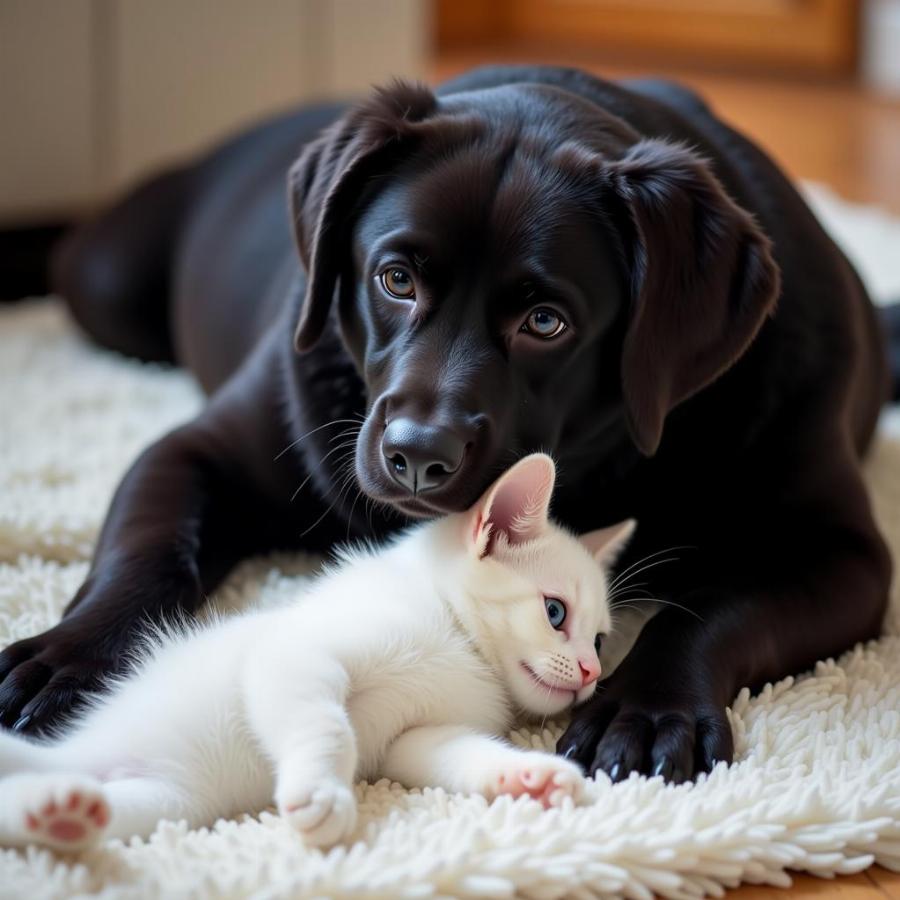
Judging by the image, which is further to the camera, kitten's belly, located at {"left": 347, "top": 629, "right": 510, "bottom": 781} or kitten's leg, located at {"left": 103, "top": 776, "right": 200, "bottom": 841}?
kitten's belly, located at {"left": 347, "top": 629, "right": 510, "bottom": 781}

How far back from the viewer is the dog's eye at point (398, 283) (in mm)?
1801

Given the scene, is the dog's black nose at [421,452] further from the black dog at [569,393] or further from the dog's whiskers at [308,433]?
the dog's whiskers at [308,433]

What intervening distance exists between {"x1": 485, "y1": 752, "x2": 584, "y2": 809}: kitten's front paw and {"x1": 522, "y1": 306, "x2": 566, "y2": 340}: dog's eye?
0.53 meters

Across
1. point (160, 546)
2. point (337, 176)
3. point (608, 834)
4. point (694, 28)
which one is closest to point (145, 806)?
point (608, 834)

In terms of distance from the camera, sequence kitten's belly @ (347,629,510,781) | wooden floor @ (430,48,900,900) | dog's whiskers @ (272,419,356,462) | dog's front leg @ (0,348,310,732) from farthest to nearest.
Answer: wooden floor @ (430,48,900,900), dog's whiskers @ (272,419,356,462), dog's front leg @ (0,348,310,732), kitten's belly @ (347,629,510,781)

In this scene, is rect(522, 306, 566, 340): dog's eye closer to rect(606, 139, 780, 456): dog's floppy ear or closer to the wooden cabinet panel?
rect(606, 139, 780, 456): dog's floppy ear

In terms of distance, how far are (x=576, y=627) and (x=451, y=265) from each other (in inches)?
17.9

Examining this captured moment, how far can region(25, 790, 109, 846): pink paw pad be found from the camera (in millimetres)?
1260

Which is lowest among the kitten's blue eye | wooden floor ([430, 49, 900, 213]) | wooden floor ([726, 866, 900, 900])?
wooden floor ([430, 49, 900, 213])

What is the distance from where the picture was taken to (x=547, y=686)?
5.22ft

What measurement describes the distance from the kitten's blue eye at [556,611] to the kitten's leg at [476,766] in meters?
0.14

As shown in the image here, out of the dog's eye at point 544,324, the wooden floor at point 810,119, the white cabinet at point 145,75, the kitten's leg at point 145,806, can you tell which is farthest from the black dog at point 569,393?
the wooden floor at point 810,119

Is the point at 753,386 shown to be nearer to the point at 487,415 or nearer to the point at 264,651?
the point at 487,415

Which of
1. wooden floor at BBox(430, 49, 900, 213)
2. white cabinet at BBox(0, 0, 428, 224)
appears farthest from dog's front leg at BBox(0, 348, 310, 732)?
wooden floor at BBox(430, 49, 900, 213)
